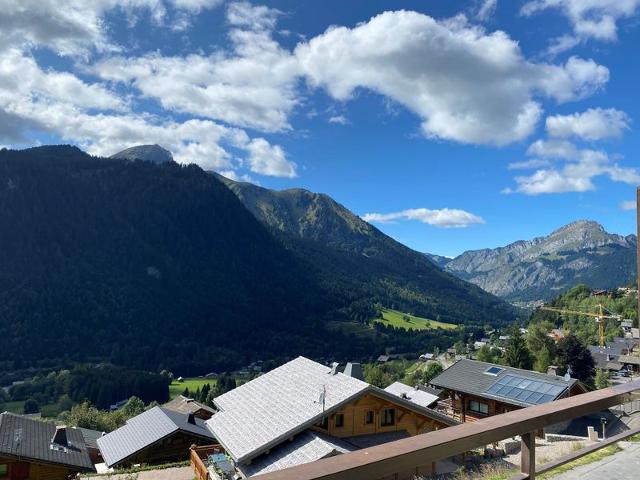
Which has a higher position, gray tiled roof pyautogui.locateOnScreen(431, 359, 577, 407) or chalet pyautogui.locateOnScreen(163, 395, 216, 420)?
gray tiled roof pyautogui.locateOnScreen(431, 359, 577, 407)

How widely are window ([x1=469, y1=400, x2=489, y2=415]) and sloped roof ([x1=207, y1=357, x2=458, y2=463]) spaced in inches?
490

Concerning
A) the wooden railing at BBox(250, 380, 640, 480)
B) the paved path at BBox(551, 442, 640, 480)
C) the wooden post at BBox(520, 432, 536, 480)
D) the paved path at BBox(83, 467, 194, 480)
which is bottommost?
the paved path at BBox(83, 467, 194, 480)

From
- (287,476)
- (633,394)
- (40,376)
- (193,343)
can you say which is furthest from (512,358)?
(193,343)

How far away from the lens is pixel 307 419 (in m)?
18.2

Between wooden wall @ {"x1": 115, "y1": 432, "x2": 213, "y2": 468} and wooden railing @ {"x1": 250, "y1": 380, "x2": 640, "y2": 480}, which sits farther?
wooden wall @ {"x1": 115, "y1": 432, "x2": 213, "y2": 468}

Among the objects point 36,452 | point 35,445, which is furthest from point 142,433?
point 36,452

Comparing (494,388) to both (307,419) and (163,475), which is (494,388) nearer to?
(307,419)

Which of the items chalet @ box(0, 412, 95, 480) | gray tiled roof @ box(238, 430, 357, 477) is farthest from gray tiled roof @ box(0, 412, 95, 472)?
gray tiled roof @ box(238, 430, 357, 477)

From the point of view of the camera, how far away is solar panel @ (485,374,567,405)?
2914cm

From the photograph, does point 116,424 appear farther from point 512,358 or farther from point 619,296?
point 619,296

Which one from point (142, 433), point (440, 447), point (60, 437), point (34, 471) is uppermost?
point (440, 447)

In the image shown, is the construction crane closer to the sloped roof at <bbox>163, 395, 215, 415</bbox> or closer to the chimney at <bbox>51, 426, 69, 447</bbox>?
the sloped roof at <bbox>163, 395, 215, 415</bbox>

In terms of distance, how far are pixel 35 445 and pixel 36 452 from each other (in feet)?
3.62

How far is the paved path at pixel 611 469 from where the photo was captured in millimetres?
4402
